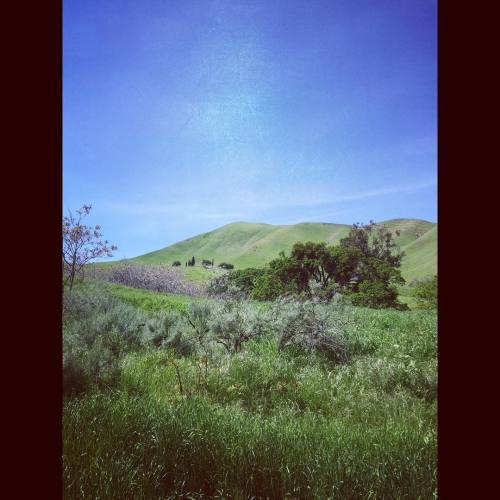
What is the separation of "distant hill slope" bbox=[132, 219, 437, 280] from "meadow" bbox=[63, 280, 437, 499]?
17.2ft

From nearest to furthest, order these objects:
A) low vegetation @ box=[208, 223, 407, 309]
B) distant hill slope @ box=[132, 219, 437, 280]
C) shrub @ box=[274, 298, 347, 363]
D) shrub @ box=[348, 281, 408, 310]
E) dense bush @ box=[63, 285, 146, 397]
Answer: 1. dense bush @ box=[63, 285, 146, 397]
2. shrub @ box=[274, 298, 347, 363]
3. low vegetation @ box=[208, 223, 407, 309]
4. shrub @ box=[348, 281, 408, 310]
5. distant hill slope @ box=[132, 219, 437, 280]

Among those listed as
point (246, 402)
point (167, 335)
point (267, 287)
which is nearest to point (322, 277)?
point (267, 287)

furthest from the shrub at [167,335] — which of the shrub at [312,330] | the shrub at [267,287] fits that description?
the shrub at [267,287]

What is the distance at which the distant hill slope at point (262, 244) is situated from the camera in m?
14.7

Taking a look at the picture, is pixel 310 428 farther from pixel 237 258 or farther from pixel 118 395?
pixel 237 258

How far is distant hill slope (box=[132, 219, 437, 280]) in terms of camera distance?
1470cm

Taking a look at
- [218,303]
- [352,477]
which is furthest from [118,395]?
[218,303]

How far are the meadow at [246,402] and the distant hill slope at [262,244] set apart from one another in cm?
525

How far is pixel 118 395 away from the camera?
4.63 metres

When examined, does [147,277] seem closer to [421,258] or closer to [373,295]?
[373,295]

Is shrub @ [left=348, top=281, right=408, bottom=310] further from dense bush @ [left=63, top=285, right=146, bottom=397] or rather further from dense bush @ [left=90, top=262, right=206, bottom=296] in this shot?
dense bush @ [left=63, top=285, right=146, bottom=397]
